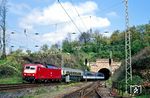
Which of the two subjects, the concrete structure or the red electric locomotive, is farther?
the concrete structure

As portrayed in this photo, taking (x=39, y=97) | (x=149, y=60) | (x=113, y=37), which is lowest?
(x=39, y=97)

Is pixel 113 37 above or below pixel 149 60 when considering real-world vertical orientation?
above

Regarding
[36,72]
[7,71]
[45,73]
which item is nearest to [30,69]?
[36,72]

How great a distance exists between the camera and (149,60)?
1801 inches

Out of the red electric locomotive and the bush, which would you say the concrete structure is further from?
the bush

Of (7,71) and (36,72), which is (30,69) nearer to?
(36,72)

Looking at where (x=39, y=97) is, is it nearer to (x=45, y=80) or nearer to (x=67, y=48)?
(x=45, y=80)

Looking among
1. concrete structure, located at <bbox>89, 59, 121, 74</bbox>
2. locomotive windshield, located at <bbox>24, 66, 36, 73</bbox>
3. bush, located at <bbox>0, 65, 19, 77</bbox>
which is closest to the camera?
locomotive windshield, located at <bbox>24, 66, 36, 73</bbox>

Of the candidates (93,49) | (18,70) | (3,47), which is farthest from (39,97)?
(93,49)

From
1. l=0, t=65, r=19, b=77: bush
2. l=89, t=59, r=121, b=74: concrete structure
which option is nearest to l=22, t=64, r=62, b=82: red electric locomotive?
l=0, t=65, r=19, b=77: bush

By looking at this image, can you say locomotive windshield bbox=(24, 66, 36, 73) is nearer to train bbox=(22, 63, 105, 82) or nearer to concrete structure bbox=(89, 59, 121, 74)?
train bbox=(22, 63, 105, 82)

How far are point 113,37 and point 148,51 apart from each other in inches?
4315

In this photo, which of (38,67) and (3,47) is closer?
(38,67)

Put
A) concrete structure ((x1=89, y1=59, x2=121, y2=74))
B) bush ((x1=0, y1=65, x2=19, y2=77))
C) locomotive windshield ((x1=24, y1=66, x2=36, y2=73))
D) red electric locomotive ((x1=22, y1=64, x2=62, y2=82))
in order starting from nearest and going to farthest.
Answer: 1. red electric locomotive ((x1=22, y1=64, x2=62, y2=82))
2. locomotive windshield ((x1=24, y1=66, x2=36, y2=73))
3. bush ((x1=0, y1=65, x2=19, y2=77))
4. concrete structure ((x1=89, y1=59, x2=121, y2=74))
